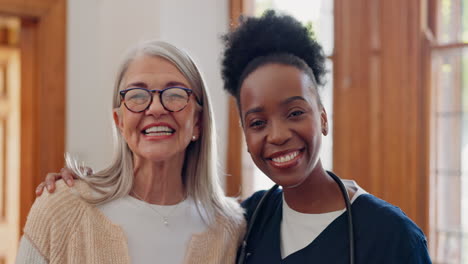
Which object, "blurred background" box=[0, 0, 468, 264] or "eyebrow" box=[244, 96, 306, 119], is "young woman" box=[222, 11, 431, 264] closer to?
"eyebrow" box=[244, 96, 306, 119]

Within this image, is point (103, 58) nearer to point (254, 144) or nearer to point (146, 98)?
point (146, 98)

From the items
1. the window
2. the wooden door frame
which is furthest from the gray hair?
the wooden door frame

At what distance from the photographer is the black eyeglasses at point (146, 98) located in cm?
146

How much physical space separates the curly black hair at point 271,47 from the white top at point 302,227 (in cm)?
36

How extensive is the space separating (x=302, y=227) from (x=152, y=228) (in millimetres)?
423

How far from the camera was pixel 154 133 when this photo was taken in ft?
4.82

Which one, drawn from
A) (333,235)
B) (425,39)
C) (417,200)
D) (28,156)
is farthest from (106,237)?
(28,156)

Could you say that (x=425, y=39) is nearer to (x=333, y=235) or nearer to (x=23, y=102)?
(x=333, y=235)

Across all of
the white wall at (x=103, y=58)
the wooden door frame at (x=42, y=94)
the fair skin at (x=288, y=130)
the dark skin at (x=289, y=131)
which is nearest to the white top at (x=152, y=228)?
the dark skin at (x=289, y=131)

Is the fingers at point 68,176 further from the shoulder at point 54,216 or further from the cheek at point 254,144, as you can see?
the cheek at point 254,144

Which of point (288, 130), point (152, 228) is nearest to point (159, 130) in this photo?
point (152, 228)

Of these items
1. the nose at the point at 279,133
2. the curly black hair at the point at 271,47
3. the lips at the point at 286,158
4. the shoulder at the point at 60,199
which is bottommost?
the shoulder at the point at 60,199

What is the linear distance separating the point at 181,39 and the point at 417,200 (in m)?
1.44

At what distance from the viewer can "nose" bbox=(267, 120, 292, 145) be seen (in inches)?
51.4
